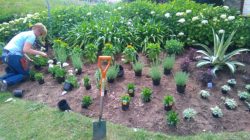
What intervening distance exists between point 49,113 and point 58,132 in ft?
1.86

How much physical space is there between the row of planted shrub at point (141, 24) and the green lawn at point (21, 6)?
2445 millimetres

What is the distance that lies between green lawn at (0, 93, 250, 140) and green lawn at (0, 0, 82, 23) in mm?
5569

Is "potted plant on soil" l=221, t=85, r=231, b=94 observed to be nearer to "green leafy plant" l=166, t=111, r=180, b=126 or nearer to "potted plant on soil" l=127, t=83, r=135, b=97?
"green leafy plant" l=166, t=111, r=180, b=126

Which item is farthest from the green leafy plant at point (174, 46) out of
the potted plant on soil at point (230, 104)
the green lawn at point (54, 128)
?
the green lawn at point (54, 128)

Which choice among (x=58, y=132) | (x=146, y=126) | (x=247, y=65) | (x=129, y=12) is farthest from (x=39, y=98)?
(x=247, y=65)

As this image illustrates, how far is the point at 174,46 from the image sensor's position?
20.1 feet

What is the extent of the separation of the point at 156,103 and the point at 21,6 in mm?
8358

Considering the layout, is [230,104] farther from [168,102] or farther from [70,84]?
[70,84]

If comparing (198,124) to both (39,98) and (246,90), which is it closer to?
(246,90)

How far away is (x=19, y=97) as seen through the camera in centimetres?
558

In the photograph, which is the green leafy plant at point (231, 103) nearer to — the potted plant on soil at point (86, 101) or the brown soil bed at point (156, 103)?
the brown soil bed at point (156, 103)

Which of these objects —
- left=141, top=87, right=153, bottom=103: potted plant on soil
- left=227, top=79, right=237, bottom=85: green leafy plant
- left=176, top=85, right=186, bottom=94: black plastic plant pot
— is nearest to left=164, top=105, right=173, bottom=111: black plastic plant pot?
left=141, top=87, right=153, bottom=103: potted plant on soil

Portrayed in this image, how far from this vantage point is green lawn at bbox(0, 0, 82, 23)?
10.1 metres

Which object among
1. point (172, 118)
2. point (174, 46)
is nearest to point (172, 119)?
point (172, 118)
